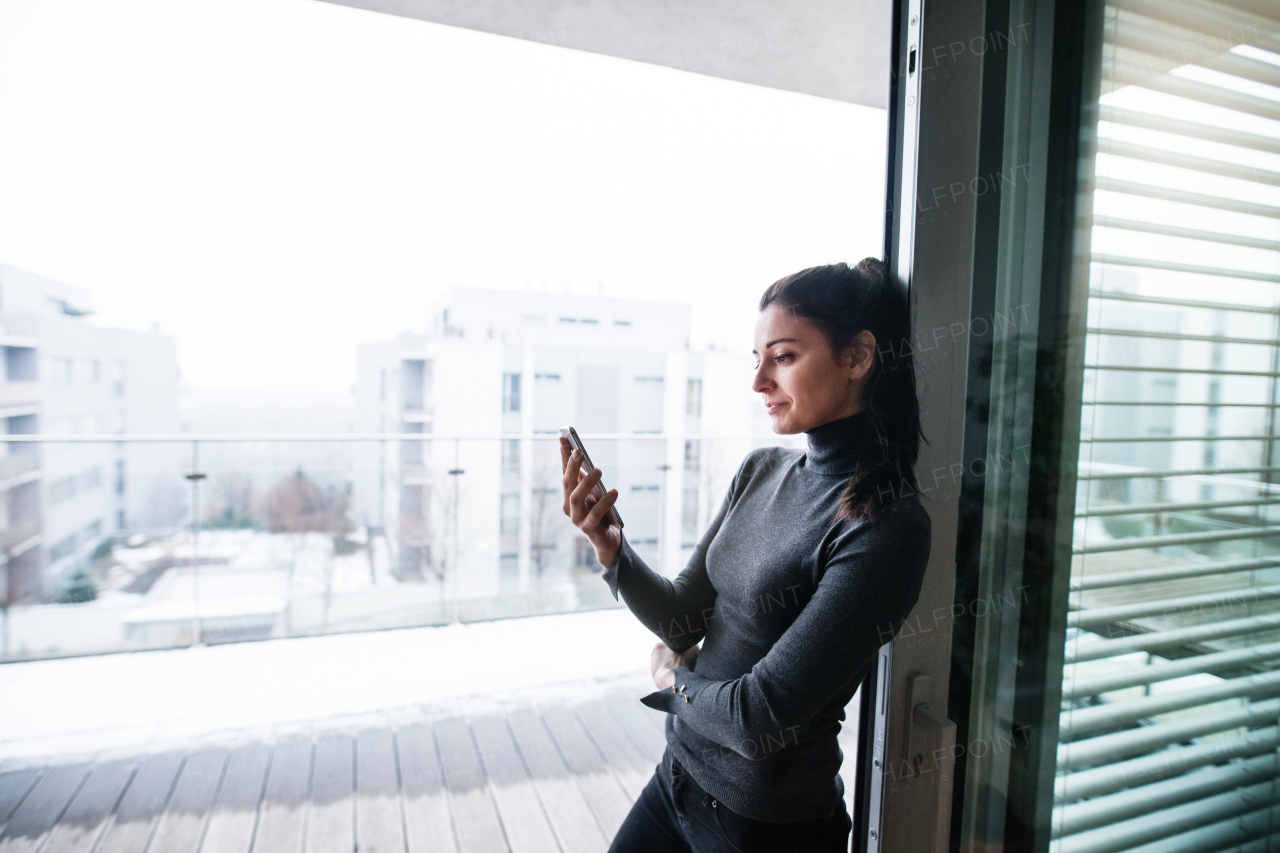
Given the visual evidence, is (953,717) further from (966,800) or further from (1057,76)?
(1057,76)

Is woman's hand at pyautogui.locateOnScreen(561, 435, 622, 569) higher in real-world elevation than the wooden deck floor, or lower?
higher

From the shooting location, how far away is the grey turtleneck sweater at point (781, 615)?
31.6 inches

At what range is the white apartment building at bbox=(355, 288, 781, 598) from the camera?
385 cm

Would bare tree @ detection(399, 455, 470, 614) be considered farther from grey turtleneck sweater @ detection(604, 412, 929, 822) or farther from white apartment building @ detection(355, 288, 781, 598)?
grey turtleneck sweater @ detection(604, 412, 929, 822)

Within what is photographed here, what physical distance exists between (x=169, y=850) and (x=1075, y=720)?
2347mm

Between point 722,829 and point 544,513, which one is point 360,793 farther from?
point 544,513

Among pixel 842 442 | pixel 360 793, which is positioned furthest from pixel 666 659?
pixel 360 793

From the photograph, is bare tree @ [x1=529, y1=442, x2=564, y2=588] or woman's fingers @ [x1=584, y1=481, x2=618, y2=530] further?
bare tree @ [x1=529, y1=442, x2=564, y2=588]

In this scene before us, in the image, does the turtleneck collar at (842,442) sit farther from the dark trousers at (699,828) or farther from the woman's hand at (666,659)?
the dark trousers at (699,828)

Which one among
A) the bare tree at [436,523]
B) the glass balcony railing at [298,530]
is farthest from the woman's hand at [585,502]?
the bare tree at [436,523]

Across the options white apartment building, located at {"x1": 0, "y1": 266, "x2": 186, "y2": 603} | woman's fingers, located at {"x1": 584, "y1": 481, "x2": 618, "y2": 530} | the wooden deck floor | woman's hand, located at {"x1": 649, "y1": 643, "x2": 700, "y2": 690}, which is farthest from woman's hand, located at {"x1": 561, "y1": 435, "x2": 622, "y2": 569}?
white apartment building, located at {"x1": 0, "y1": 266, "x2": 186, "y2": 603}

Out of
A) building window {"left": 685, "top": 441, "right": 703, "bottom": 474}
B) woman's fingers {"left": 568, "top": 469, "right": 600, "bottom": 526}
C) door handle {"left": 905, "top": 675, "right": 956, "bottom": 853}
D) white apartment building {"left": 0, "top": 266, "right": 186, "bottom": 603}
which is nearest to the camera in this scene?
door handle {"left": 905, "top": 675, "right": 956, "bottom": 853}

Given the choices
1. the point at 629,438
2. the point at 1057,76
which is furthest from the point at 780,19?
the point at 629,438

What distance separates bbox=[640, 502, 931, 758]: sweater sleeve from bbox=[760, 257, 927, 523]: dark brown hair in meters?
0.04
